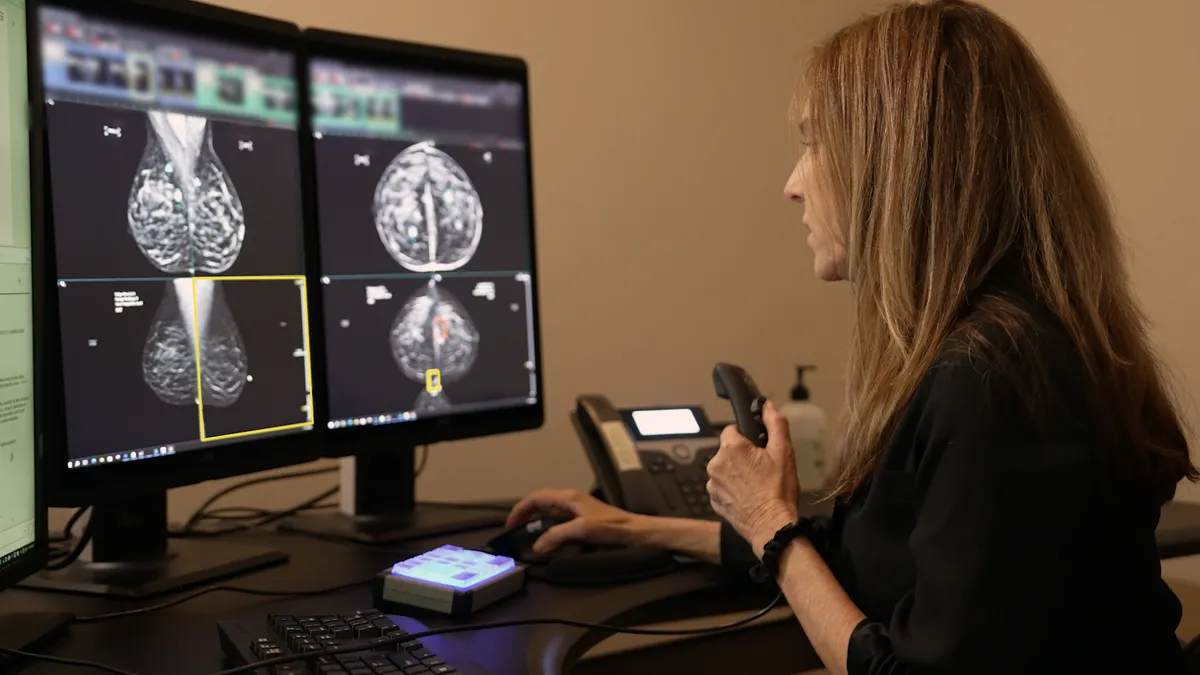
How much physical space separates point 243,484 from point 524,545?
49cm

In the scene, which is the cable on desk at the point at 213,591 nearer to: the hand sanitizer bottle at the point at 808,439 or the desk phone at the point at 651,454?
the desk phone at the point at 651,454

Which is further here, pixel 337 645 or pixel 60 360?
pixel 60 360

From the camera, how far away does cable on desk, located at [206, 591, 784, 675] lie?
889 millimetres

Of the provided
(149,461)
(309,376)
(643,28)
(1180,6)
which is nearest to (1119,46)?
(1180,6)

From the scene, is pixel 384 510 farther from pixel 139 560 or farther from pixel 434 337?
pixel 139 560

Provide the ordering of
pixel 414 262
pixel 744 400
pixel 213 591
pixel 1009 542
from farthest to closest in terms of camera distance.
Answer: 1. pixel 414 262
2. pixel 744 400
3. pixel 213 591
4. pixel 1009 542

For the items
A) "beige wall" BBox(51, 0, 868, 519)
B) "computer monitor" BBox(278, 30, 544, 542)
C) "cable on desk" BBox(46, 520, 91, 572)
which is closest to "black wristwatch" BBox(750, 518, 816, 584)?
"computer monitor" BBox(278, 30, 544, 542)

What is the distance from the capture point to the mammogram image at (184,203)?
123 centimetres

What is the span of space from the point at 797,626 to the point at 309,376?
2.25ft

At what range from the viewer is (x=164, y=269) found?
4.08 ft

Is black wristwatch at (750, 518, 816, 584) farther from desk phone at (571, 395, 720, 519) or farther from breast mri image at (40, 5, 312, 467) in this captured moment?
breast mri image at (40, 5, 312, 467)

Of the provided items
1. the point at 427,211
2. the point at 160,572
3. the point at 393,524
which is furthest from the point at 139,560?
the point at 427,211

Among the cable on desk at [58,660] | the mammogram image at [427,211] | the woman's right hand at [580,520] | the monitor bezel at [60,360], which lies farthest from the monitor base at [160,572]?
the mammogram image at [427,211]

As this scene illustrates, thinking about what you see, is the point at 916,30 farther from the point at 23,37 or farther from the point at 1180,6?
the point at 1180,6
